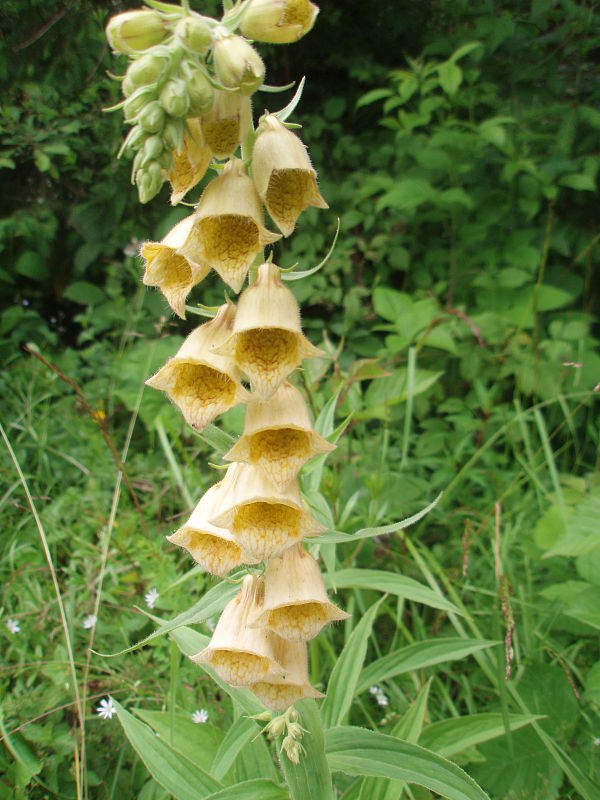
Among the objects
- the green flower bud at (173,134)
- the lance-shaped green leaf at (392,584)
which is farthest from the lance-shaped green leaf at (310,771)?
the green flower bud at (173,134)

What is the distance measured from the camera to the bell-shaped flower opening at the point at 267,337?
3.46ft

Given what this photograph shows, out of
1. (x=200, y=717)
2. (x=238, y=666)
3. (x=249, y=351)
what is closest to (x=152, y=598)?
(x=200, y=717)

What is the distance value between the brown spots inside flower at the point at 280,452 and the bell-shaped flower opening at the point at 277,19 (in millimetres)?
659

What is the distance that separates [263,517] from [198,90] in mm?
686

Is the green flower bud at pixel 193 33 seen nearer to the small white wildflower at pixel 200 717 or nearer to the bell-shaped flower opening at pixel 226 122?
the bell-shaped flower opening at pixel 226 122


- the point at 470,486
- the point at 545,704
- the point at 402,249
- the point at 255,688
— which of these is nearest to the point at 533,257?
the point at 402,249

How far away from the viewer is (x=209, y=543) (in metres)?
1.19

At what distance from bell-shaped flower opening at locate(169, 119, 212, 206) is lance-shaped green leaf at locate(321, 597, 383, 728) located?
995 millimetres

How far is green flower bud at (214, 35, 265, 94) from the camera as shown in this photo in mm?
959

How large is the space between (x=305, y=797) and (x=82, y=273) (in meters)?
3.17

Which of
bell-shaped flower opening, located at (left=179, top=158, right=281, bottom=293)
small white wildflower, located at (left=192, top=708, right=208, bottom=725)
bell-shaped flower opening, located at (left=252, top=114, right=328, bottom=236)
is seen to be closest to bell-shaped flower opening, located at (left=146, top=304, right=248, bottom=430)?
bell-shaped flower opening, located at (left=179, top=158, right=281, bottom=293)

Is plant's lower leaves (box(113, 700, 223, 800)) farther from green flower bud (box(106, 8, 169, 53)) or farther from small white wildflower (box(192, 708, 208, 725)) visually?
green flower bud (box(106, 8, 169, 53))

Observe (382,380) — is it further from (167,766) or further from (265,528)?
(167,766)

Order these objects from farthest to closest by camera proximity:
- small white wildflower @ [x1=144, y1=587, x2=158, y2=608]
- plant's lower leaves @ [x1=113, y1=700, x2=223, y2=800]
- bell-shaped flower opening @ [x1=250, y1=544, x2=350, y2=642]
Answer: small white wildflower @ [x1=144, y1=587, x2=158, y2=608] < plant's lower leaves @ [x1=113, y1=700, x2=223, y2=800] < bell-shaped flower opening @ [x1=250, y1=544, x2=350, y2=642]
